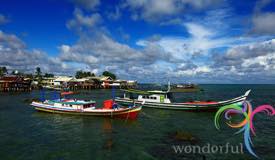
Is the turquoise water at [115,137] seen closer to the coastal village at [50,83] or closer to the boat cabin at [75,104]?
the boat cabin at [75,104]

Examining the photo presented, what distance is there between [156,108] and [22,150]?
2602 centimetres

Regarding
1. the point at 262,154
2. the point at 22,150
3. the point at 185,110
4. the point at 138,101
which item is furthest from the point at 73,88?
the point at 262,154

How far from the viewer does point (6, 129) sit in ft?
85.6

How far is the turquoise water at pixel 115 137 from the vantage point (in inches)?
711

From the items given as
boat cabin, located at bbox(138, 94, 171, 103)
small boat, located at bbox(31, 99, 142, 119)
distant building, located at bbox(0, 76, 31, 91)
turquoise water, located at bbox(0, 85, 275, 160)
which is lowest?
turquoise water, located at bbox(0, 85, 275, 160)

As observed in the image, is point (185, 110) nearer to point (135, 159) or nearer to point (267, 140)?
point (267, 140)

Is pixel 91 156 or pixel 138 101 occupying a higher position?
pixel 138 101

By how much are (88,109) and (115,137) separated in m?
11.2

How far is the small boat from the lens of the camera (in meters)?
31.5

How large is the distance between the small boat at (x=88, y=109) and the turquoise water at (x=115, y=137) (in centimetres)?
99

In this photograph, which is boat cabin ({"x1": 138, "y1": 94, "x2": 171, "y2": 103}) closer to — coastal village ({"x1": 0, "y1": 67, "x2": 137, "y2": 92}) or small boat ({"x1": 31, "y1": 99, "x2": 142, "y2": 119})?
small boat ({"x1": 31, "y1": 99, "x2": 142, "y2": 119})

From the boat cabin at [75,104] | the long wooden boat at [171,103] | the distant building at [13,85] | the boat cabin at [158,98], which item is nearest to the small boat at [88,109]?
the boat cabin at [75,104]

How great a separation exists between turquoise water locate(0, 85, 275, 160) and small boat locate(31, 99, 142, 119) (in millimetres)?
991

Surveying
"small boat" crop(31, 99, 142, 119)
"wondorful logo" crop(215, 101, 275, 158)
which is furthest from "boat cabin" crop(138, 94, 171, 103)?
"wondorful logo" crop(215, 101, 275, 158)
